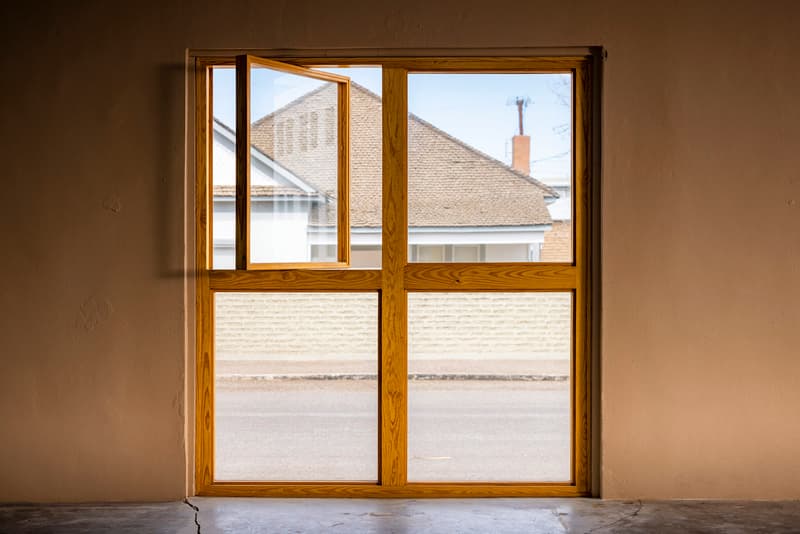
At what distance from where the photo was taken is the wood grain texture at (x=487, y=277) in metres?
3.88

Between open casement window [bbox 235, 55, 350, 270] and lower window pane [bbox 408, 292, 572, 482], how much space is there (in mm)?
557

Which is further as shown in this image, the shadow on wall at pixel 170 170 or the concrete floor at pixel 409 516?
the shadow on wall at pixel 170 170

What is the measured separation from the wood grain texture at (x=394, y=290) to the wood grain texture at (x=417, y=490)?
0.27 feet

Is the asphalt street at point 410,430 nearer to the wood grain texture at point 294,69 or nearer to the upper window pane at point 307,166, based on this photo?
the upper window pane at point 307,166

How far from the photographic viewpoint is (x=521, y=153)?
12.8 ft

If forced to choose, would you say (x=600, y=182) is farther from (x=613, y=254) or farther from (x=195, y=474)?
(x=195, y=474)

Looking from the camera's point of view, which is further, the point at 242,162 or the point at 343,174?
the point at 343,174

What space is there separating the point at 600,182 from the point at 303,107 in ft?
4.65

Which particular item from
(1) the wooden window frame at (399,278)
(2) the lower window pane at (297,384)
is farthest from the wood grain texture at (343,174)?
(2) the lower window pane at (297,384)

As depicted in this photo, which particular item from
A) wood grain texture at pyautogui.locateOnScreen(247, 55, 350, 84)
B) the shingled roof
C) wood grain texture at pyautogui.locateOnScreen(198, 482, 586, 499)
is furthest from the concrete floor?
wood grain texture at pyautogui.locateOnScreen(247, 55, 350, 84)

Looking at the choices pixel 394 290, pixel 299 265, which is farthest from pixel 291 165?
pixel 394 290

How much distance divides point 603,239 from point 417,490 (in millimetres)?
1456

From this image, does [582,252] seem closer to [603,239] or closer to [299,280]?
[603,239]

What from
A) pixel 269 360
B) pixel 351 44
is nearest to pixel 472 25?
pixel 351 44
